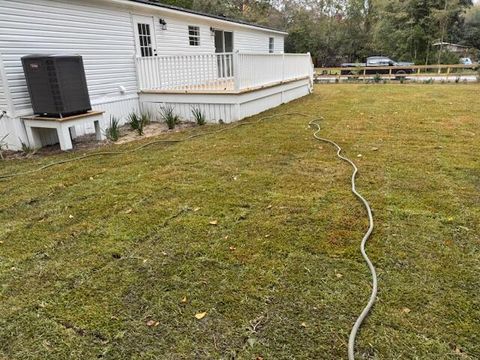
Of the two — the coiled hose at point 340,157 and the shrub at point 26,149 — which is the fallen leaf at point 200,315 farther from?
the shrub at point 26,149

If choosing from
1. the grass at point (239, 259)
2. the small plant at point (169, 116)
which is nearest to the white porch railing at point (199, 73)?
the small plant at point (169, 116)

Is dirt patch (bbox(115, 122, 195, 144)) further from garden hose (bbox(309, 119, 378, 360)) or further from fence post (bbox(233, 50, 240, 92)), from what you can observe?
garden hose (bbox(309, 119, 378, 360))

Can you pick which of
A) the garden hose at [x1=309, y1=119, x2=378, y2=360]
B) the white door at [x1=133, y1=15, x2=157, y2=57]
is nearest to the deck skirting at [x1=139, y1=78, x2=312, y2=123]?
the white door at [x1=133, y1=15, x2=157, y2=57]

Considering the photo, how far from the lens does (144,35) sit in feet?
28.9

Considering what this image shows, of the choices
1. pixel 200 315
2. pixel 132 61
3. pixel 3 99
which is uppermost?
pixel 132 61

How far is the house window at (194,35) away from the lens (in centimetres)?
1090

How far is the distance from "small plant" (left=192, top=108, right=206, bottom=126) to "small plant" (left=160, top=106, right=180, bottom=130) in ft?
1.34

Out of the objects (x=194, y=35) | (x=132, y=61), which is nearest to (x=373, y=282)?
(x=132, y=61)

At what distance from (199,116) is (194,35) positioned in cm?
466

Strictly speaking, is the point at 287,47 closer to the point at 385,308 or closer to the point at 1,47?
the point at 1,47

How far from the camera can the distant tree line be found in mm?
26891

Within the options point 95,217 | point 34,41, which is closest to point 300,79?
point 34,41

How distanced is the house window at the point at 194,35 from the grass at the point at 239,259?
7295 millimetres

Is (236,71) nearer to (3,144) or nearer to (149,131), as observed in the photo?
(149,131)
